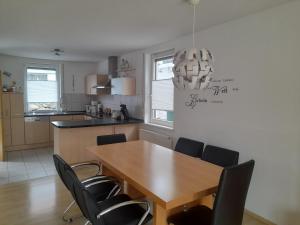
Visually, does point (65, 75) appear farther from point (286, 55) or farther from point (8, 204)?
point (286, 55)

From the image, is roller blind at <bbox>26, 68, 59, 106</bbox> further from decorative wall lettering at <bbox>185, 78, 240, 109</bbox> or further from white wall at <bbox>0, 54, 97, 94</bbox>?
decorative wall lettering at <bbox>185, 78, 240, 109</bbox>

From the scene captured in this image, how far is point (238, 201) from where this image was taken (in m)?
1.63

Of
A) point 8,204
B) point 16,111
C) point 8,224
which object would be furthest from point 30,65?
point 8,224

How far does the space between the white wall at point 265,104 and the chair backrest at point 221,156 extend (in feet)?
1.11

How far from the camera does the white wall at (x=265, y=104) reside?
219cm

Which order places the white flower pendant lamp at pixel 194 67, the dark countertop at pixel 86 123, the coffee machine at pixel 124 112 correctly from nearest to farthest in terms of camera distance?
the white flower pendant lamp at pixel 194 67 → the dark countertop at pixel 86 123 → the coffee machine at pixel 124 112

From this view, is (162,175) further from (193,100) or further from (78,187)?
(193,100)

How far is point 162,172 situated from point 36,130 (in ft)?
14.8

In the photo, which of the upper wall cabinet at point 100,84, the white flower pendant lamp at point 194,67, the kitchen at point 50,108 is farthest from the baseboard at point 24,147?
the white flower pendant lamp at point 194,67

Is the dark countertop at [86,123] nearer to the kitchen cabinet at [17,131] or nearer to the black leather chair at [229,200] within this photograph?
the kitchen cabinet at [17,131]

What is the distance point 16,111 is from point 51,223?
354 cm

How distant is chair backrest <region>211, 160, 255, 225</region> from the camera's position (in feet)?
4.83

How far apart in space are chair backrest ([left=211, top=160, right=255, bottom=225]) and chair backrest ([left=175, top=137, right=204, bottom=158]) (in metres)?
1.15

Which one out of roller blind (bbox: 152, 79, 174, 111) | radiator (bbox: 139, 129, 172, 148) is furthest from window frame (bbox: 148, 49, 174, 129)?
radiator (bbox: 139, 129, 172, 148)
